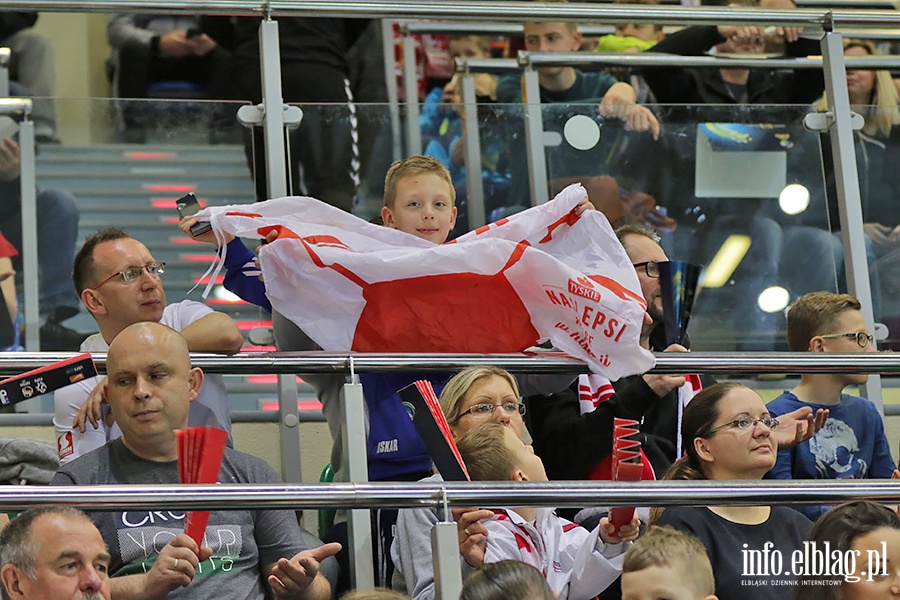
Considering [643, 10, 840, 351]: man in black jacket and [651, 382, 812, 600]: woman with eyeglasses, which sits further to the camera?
[643, 10, 840, 351]: man in black jacket

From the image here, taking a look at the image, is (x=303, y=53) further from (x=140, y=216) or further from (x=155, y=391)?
(x=155, y=391)

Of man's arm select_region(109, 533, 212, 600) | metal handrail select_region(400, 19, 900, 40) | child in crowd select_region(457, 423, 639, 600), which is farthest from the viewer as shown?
metal handrail select_region(400, 19, 900, 40)

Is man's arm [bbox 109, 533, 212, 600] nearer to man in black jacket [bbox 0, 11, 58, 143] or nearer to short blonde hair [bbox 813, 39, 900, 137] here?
short blonde hair [bbox 813, 39, 900, 137]

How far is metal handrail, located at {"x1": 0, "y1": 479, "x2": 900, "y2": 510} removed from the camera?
2912 mm

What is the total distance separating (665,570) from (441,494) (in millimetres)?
520

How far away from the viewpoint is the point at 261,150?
15.9 feet

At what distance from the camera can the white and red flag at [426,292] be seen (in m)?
4.13

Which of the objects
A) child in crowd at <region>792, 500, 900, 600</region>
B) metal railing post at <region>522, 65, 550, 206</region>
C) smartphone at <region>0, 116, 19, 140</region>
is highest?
smartphone at <region>0, 116, 19, 140</region>

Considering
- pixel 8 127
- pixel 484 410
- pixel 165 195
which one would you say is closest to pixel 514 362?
pixel 484 410

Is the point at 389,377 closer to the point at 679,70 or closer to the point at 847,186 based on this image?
the point at 847,186

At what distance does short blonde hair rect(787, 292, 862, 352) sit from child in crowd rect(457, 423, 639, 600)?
1.26 metres

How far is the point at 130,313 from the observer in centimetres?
447

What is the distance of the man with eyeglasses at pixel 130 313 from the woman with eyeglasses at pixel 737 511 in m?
1.19

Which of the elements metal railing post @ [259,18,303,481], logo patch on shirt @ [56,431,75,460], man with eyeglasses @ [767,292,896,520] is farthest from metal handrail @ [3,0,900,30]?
logo patch on shirt @ [56,431,75,460]
